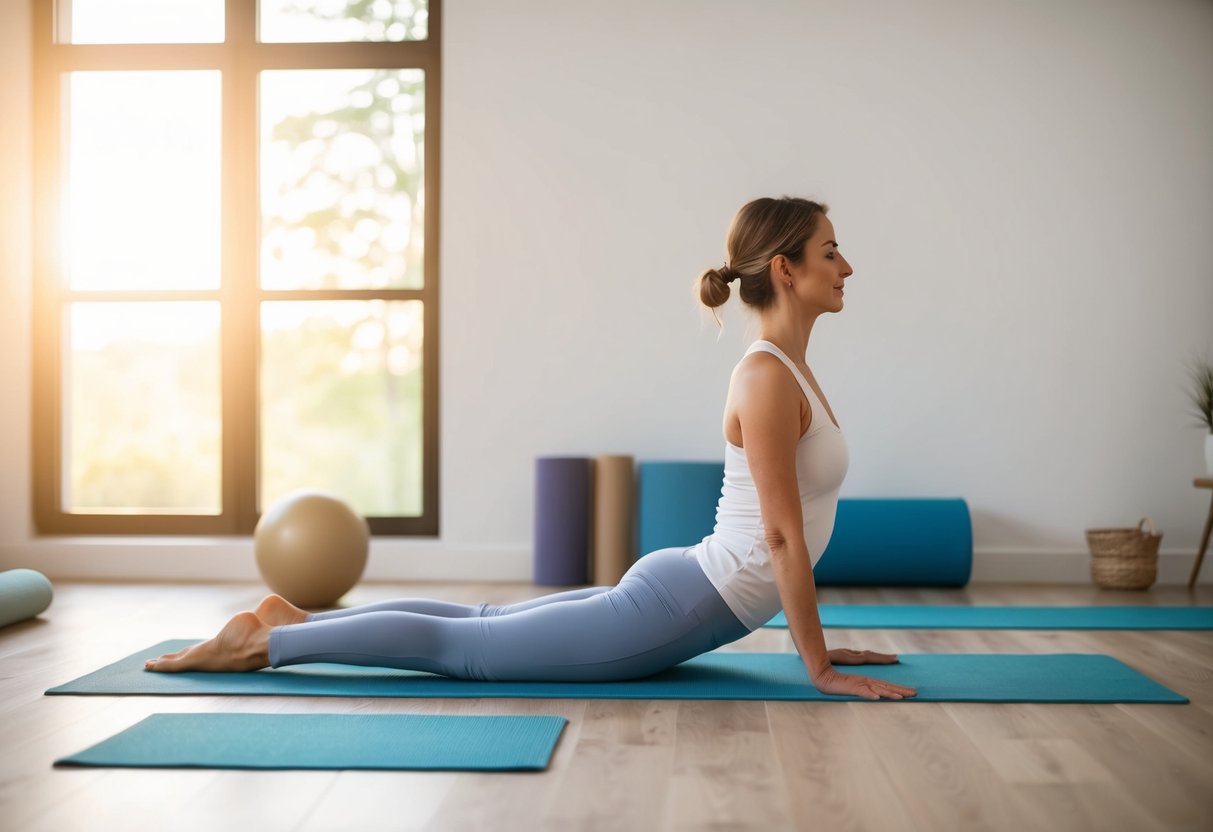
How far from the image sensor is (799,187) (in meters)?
4.74

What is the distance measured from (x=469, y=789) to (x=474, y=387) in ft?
10.2

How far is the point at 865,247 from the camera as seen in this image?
4734 mm

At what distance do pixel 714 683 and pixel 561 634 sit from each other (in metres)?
0.39

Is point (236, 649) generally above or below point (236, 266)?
below

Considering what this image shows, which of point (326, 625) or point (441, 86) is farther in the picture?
point (441, 86)

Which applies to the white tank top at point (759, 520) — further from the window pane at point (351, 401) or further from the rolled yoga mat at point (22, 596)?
the window pane at point (351, 401)

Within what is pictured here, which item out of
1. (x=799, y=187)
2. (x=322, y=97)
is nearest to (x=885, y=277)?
(x=799, y=187)

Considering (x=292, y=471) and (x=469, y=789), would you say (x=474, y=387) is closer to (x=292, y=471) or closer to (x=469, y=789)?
(x=292, y=471)

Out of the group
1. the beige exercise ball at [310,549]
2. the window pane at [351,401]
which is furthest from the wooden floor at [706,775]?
the window pane at [351,401]

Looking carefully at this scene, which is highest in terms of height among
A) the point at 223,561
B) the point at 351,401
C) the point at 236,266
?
the point at 236,266

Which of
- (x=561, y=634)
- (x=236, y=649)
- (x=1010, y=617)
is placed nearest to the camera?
(x=561, y=634)

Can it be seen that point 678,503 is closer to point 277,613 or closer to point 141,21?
point 277,613

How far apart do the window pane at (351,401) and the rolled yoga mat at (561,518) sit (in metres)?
0.67

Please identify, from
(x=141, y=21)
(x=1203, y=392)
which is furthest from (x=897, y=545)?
(x=141, y=21)
